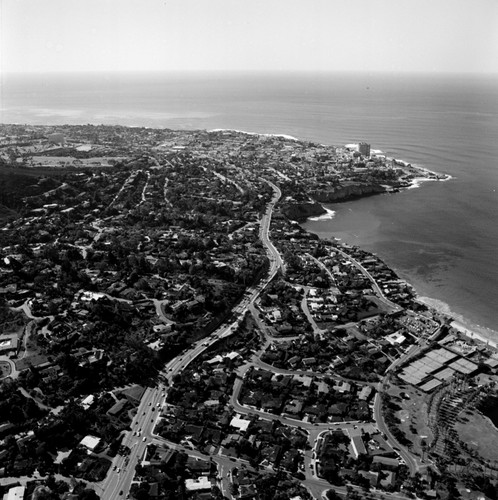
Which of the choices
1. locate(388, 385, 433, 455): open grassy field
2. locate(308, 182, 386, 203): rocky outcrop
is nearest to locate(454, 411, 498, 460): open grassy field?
locate(388, 385, 433, 455): open grassy field

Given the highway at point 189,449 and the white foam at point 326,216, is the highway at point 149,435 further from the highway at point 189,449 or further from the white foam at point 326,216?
the white foam at point 326,216

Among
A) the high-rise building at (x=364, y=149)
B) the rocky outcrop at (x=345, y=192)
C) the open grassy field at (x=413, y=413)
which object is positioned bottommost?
the open grassy field at (x=413, y=413)

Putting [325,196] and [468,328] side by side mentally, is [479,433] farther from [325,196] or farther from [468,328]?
[325,196]

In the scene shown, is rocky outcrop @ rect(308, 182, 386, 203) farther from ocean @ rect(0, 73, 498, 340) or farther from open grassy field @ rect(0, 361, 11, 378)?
open grassy field @ rect(0, 361, 11, 378)

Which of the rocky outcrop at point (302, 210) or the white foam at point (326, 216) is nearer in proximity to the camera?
the rocky outcrop at point (302, 210)

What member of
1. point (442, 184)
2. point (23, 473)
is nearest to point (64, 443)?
point (23, 473)

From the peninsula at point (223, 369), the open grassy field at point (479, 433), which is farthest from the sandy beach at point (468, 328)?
the open grassy field at point (479, 433)

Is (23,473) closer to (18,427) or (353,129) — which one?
(18,427)
